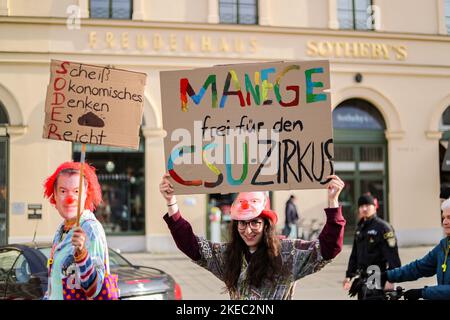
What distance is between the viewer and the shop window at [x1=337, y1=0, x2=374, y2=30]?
866 centimetres

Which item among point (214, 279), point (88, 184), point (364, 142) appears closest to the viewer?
point (88, 184)

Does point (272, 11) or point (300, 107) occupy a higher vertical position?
point (272, 11)

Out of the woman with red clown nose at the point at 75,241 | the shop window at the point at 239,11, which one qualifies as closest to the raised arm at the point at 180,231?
the woman with red clown nose at the point at 75,241

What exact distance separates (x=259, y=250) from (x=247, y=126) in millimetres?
703

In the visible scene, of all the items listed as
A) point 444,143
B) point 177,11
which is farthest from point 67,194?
point 177,11

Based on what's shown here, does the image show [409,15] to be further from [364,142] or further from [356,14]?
[364,142]

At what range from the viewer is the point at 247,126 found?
121 inches

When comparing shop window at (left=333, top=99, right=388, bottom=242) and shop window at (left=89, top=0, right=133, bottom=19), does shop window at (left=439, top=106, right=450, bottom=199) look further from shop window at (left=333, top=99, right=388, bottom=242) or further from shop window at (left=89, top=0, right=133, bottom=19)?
shop window at (left=89, top=0, right=133, bottom=19)

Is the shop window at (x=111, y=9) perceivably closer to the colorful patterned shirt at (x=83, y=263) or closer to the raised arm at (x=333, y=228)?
the colorful patterned shirt at (x=83, y=263)

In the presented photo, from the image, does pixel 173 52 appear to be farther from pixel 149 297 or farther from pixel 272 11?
pixel 149 297

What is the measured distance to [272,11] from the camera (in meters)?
12.7

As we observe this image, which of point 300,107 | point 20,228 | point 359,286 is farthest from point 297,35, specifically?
point 300,107

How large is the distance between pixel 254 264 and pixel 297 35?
10.1 m

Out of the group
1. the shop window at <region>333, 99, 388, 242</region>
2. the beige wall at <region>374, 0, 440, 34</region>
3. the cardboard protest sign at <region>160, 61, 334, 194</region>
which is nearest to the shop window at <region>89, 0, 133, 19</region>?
the shop window at <region>333, 99, 388, 242</region>
